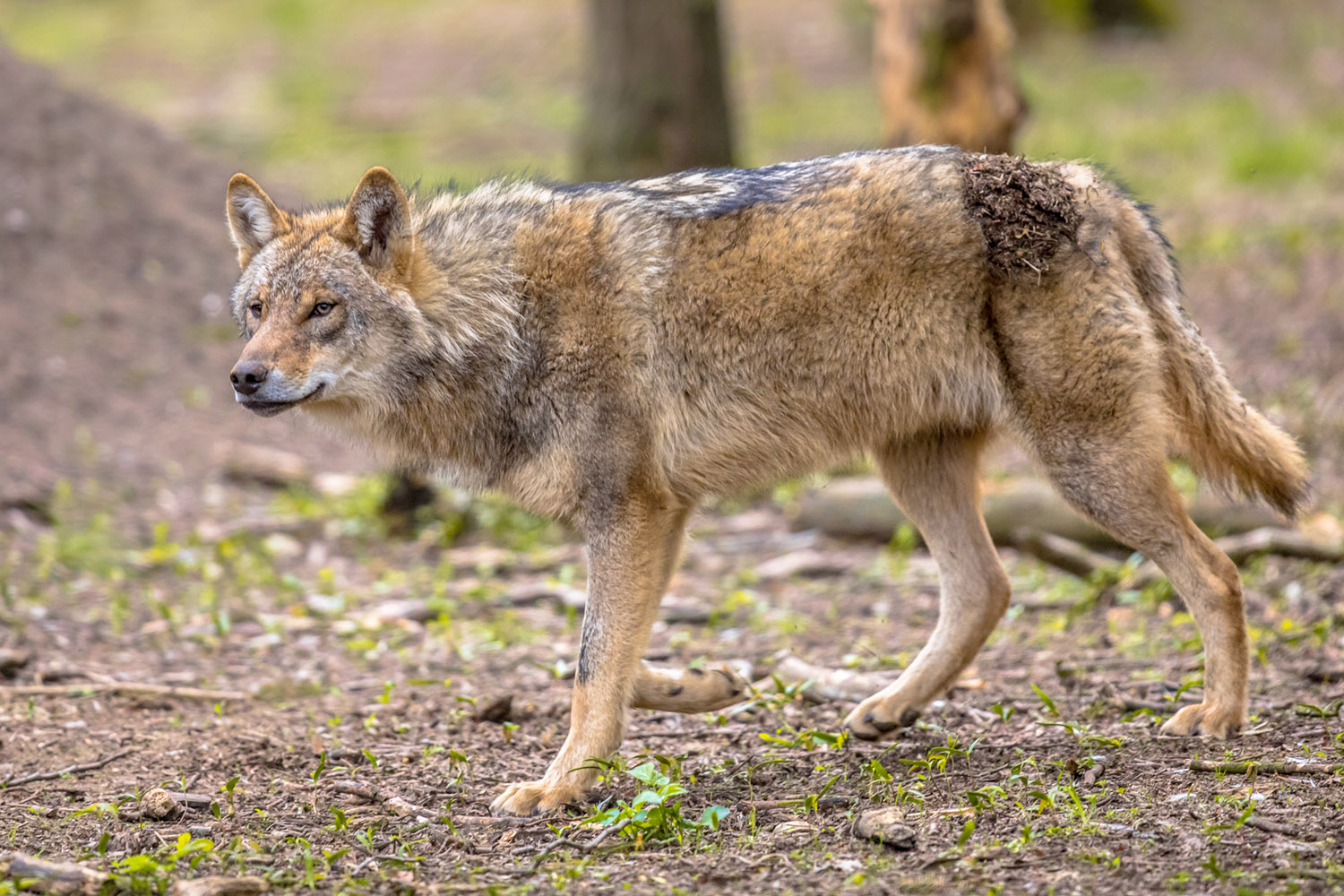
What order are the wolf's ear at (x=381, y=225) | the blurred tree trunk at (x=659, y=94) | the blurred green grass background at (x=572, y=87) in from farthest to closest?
the blurred green grass background at (x=572, y=87) < the blurred tree trunk at (x=659, y=94) < the wolf's ear at (x=381, y=225)

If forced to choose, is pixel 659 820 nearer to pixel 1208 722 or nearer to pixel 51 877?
pixel 51 877

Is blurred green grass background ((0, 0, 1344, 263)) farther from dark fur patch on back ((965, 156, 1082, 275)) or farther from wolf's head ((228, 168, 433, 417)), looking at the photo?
dark fur patch on back ((965, 156, 1082, 275))

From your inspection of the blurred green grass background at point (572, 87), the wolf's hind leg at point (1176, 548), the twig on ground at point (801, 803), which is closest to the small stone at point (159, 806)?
the twig on ground at point (801, 803)

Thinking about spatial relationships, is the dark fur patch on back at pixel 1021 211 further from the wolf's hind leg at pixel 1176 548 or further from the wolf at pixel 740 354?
the wolf's hind leg at pixel 1176 548

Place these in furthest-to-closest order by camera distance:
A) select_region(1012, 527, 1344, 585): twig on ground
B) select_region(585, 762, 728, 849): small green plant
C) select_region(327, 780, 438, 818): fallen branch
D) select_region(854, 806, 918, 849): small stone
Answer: select_region(1012, 527, 1344, 585): twig on ground < select_region(327, 780, 438, 818): fallen branch < select_region(585, 762, 728, 849): small green plant < select_region(854, 806, 918, 849): small stone

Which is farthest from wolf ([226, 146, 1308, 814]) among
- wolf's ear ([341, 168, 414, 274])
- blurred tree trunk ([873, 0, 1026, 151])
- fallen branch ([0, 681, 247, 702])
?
blurred tree trunk ([873, 0, 1026, 151])

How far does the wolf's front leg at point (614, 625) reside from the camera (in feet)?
15.4

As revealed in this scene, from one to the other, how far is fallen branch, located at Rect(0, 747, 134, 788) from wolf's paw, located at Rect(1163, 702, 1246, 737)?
13.0 ft

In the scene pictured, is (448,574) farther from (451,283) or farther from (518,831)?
(518,831)

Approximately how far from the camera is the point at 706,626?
7027mm

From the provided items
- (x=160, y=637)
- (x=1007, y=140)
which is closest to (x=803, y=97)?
(x=1007, y=140)

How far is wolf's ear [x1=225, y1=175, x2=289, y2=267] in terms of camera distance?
5.25 meters

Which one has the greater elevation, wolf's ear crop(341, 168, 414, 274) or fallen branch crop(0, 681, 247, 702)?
wolf's ear crop(341, 168, 414, 274)

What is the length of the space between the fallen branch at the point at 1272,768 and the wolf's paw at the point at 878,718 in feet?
3.86
